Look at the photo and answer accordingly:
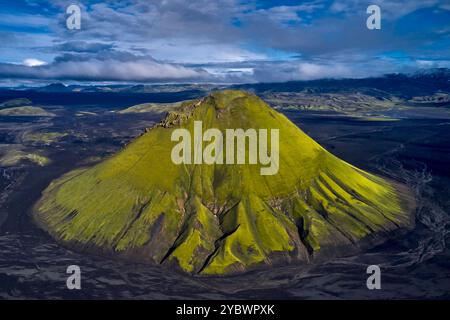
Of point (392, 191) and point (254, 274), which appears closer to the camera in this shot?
point (254, 274)

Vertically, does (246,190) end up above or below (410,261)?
above

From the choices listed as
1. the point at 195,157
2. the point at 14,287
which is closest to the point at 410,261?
the point at 195,157

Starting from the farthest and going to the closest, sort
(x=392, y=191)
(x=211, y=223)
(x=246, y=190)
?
(x=392, y=191) < (x=246, y=190) < (x=211, y=223)

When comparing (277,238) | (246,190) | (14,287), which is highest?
(246,190)

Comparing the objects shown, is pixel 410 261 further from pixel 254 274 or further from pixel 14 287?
pixel 14 287
